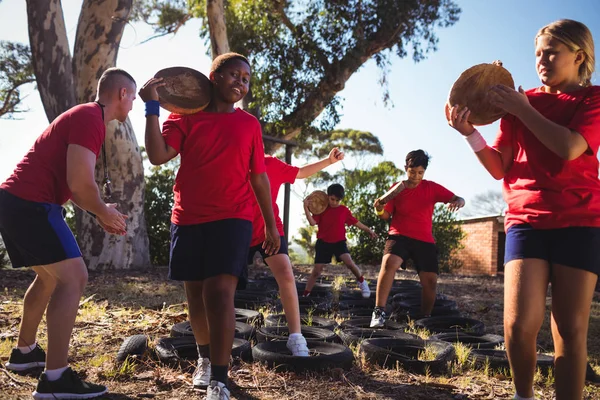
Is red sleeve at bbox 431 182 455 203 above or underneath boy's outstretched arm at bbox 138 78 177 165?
above

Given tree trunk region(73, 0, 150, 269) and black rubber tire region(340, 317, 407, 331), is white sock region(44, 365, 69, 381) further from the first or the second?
tree trunk region(73, 0, 150, 269)

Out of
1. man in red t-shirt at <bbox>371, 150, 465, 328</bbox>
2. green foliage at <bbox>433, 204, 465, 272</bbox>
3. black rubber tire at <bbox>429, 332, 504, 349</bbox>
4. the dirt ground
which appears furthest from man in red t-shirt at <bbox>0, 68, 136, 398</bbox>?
green foliage at <bbox>433, 204, 465, 272</bbox>

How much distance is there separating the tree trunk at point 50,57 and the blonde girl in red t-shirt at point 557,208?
37.1 feet

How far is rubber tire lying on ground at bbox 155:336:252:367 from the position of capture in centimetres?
434

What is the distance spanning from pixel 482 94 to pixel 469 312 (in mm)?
6025

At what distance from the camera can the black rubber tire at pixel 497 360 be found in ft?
14.3

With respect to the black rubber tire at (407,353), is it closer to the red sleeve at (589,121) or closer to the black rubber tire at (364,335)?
the black rubber tire at (364,335)

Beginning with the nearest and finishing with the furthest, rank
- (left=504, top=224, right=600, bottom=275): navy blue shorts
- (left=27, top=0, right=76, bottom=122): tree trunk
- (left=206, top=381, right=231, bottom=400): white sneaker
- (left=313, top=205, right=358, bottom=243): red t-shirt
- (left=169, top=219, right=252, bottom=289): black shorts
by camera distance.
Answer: (left=504, top=224, right=600, bottom=275): navy blue shorts
(left=206, top=381, right=231, bottom=400): white sneaker
(left=169, top=219, right=252, bottom=289): black shorts
(left=313, top=205, right=358, bottom=243): red t-shirt
(left=27, top=0, right=76, bottom=122): tree trunk

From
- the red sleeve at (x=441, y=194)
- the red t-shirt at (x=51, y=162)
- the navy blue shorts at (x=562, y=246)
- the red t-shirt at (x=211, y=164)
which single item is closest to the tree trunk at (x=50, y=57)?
the red sleeve at (x=441, y=194)

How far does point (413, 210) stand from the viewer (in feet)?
21.1

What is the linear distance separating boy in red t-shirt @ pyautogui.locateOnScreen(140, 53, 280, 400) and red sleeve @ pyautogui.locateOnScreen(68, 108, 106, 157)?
0.99ft

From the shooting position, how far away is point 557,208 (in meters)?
2.80

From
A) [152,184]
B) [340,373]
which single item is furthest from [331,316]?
[152,184]

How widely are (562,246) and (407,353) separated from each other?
7.90 ft
